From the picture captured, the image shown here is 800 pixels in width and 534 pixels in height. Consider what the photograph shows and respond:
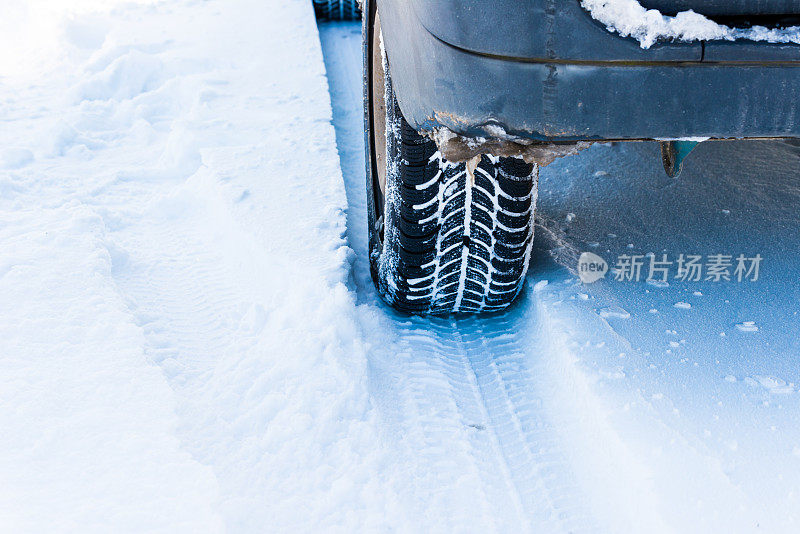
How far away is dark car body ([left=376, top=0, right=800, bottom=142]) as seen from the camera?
103 centimetres

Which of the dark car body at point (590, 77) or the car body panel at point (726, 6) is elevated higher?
the car body panel at point (726, 6)

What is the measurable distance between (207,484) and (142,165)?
1664 mm

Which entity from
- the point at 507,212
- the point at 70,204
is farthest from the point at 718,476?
the point at 70,204

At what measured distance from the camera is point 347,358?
1.69 metres

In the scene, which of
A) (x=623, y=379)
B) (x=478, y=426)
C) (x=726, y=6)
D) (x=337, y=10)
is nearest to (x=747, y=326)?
(x=623, y=379)

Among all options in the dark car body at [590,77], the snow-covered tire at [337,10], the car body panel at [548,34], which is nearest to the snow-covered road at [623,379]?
the dark car body at [590,77]

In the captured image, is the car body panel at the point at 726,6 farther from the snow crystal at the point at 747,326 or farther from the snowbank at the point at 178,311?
the snowbank at the point at 178,311

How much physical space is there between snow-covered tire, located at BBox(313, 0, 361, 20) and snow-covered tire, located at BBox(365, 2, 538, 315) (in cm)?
279

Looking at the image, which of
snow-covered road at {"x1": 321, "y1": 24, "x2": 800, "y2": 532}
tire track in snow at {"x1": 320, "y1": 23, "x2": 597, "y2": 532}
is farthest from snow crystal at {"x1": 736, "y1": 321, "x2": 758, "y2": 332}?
tire track in snow at {"x1": 320, "y1": 23, "x2": 597, "y2": 532}

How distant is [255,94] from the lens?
3.20 m

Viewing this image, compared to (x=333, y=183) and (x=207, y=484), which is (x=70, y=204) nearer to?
(x=333, y=183)

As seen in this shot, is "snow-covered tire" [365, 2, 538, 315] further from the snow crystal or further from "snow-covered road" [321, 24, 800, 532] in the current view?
the snow crystal

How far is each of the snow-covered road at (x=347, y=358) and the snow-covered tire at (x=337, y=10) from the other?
2045mm

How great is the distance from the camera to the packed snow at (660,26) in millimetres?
1012
